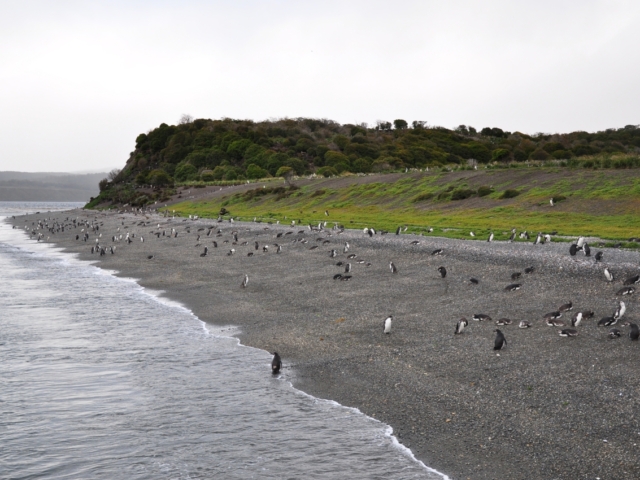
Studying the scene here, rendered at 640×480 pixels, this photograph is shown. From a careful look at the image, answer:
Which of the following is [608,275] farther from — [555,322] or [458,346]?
[458,346]

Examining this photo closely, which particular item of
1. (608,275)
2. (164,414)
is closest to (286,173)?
(608,275)

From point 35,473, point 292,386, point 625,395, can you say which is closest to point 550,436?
point 625,395

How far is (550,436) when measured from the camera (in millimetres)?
9023

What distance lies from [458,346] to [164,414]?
19.4 feet

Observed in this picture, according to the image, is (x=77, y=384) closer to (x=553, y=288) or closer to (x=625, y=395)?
(x=625, y=395)

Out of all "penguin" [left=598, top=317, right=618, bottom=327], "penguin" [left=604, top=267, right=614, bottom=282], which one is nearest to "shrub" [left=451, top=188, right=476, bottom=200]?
"penguin" [left=604, top=267, right=614, bottom=282]

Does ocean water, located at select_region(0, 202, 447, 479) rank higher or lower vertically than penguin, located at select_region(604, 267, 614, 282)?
lower

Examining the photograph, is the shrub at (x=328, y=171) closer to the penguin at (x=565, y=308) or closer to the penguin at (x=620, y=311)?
the penguin at (x=565, y=308)

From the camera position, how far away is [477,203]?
4331cm

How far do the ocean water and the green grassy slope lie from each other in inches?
647

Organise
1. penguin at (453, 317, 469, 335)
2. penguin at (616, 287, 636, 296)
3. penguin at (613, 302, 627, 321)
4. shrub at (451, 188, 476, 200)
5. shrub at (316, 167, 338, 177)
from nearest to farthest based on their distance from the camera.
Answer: penguin at (613, 302, 627, 321)
penguin at (453, 317, 469, 335)
penguin at (616, 287, 636, 296)
shrub at (451, 188, 476, 200)
shrub at (316, 167, 338, 177)

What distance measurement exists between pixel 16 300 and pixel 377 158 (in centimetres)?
8480

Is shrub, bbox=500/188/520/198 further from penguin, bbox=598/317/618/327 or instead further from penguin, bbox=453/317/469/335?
penguin, bbox=598/317/618/327

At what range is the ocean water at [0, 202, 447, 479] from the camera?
9055mm
